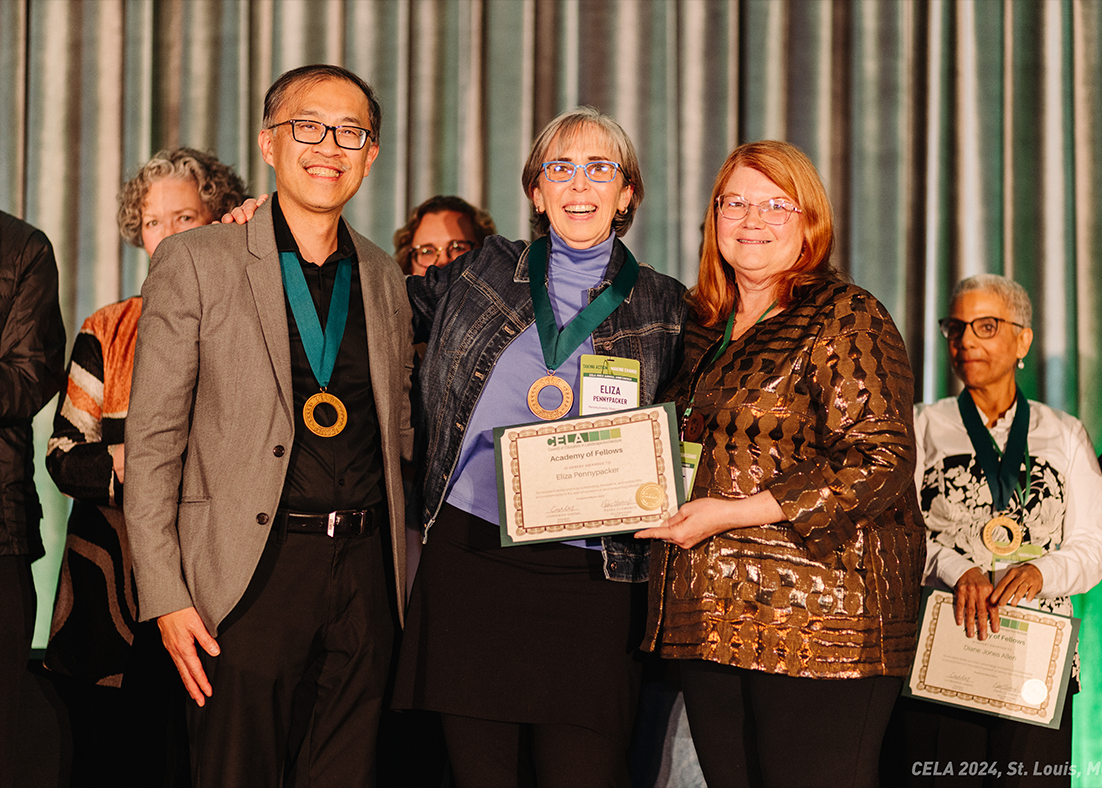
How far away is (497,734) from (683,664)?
452 millimetres

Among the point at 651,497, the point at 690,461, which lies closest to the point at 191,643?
the point at 651,497

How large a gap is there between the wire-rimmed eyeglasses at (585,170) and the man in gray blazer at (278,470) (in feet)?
1.47

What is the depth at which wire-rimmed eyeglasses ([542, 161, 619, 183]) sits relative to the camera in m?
2.34

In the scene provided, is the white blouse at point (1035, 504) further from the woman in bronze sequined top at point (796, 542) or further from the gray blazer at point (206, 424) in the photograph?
the gray blazer at point (206, 424)

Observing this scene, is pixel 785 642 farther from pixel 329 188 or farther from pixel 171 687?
pixel 171 687

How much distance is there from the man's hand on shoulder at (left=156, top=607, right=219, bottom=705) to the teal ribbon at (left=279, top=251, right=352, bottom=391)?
0.55 m

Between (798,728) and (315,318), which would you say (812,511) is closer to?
(798,728)

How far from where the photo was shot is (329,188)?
2178 mm

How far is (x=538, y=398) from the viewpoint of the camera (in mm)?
2217

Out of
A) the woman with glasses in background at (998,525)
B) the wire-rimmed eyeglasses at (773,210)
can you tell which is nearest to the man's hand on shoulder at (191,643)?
the wire-rimmed eyeglasses at (773,210)

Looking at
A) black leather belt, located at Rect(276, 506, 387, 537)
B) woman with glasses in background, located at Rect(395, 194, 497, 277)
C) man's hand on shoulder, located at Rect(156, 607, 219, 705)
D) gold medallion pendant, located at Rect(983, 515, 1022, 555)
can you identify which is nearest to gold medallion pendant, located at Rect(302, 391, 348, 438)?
black leather belt, located at Rect(276, 506, 387, 537)

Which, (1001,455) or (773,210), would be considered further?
(1001,455)

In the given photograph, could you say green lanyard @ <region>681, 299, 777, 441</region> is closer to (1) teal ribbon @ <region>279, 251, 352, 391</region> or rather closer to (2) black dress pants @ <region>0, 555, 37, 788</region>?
(1) teal ribbon @ <region>279, 251, 352, 391</region>

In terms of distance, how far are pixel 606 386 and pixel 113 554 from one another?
1522 mm
